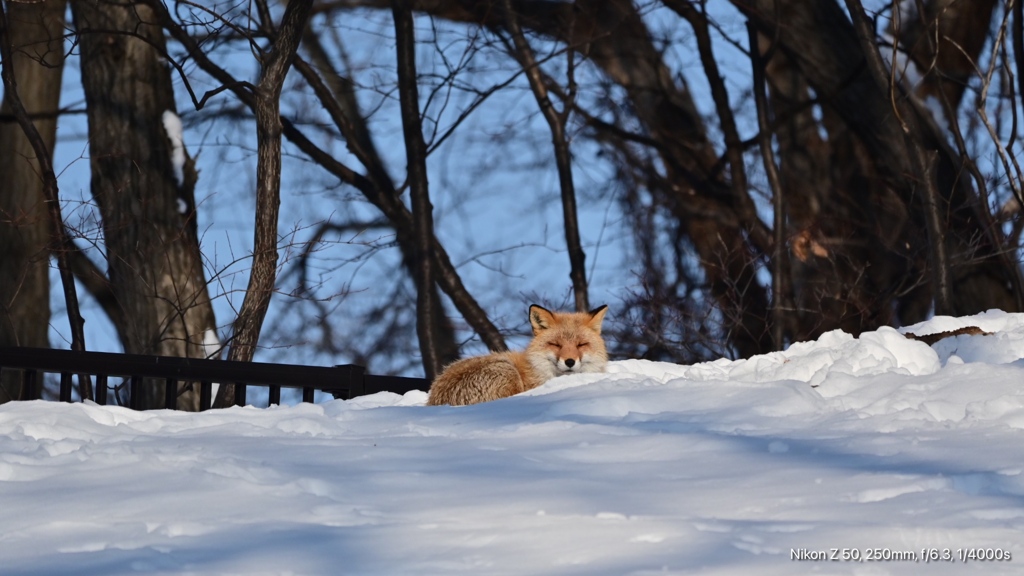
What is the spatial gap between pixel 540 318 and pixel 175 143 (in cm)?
705

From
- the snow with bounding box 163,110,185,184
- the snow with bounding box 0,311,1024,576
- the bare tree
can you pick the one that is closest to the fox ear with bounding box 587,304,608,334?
the snow with bounding box 0,311,1024,576

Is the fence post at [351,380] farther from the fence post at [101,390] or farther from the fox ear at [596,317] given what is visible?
the fox ear at [596,317]

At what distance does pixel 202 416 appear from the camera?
5.87 meters

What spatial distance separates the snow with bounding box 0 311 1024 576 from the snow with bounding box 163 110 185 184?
23.1 ft

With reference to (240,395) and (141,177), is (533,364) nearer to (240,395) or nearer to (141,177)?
(240,395)

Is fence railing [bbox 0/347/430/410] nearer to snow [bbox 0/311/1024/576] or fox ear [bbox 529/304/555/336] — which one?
snow [bbox 0/311/1024/576]

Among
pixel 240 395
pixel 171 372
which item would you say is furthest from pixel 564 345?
pixel 171 372

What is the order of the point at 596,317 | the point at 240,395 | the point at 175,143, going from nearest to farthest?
the point at 240,395 → the point at 596,317 → the point at 175,143

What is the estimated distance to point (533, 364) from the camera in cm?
704

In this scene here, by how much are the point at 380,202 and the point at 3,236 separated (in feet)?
17.2

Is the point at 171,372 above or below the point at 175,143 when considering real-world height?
below

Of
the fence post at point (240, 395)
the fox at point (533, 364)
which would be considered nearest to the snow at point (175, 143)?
the fence post at point (240, 395)

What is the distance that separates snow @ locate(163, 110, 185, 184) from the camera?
12383mm

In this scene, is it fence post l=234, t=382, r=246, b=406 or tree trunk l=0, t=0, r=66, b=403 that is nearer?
fence post l=234, t=382, r=246, b=406
